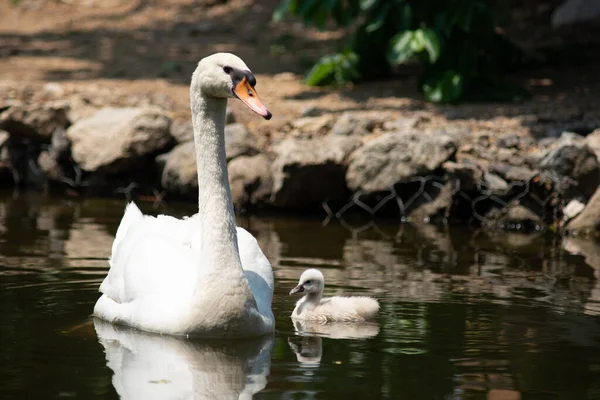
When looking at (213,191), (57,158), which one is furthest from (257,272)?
(57,158)

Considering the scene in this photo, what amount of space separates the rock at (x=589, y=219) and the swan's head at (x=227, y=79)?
5314 millimetres

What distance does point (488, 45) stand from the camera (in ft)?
46.3

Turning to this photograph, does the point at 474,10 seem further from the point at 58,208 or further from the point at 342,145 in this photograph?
the point at 58,208

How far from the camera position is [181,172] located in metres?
11.7

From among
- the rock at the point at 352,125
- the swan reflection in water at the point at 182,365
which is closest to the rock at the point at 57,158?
the rock at the point at 352,125

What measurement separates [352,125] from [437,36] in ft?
6.81

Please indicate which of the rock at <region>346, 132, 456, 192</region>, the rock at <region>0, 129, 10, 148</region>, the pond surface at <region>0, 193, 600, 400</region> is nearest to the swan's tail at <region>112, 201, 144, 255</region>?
the pond surface at <region>0, 193, 600, 400</region>

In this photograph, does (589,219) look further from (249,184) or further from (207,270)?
(207,270)

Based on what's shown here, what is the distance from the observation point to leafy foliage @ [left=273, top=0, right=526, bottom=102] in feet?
43.3

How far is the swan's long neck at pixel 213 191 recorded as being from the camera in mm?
5965

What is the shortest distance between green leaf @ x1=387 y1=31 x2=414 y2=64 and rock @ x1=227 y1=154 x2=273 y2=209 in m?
2.66

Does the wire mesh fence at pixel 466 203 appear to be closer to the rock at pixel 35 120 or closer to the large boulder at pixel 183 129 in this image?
the large boulder at pixel 183 129

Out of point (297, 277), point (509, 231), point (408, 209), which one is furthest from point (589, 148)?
point (297, 277)

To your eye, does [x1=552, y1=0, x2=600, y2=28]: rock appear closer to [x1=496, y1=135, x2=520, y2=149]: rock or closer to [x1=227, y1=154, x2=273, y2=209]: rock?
[x1=496, y1=135, x2=520, y2=149]: rock
